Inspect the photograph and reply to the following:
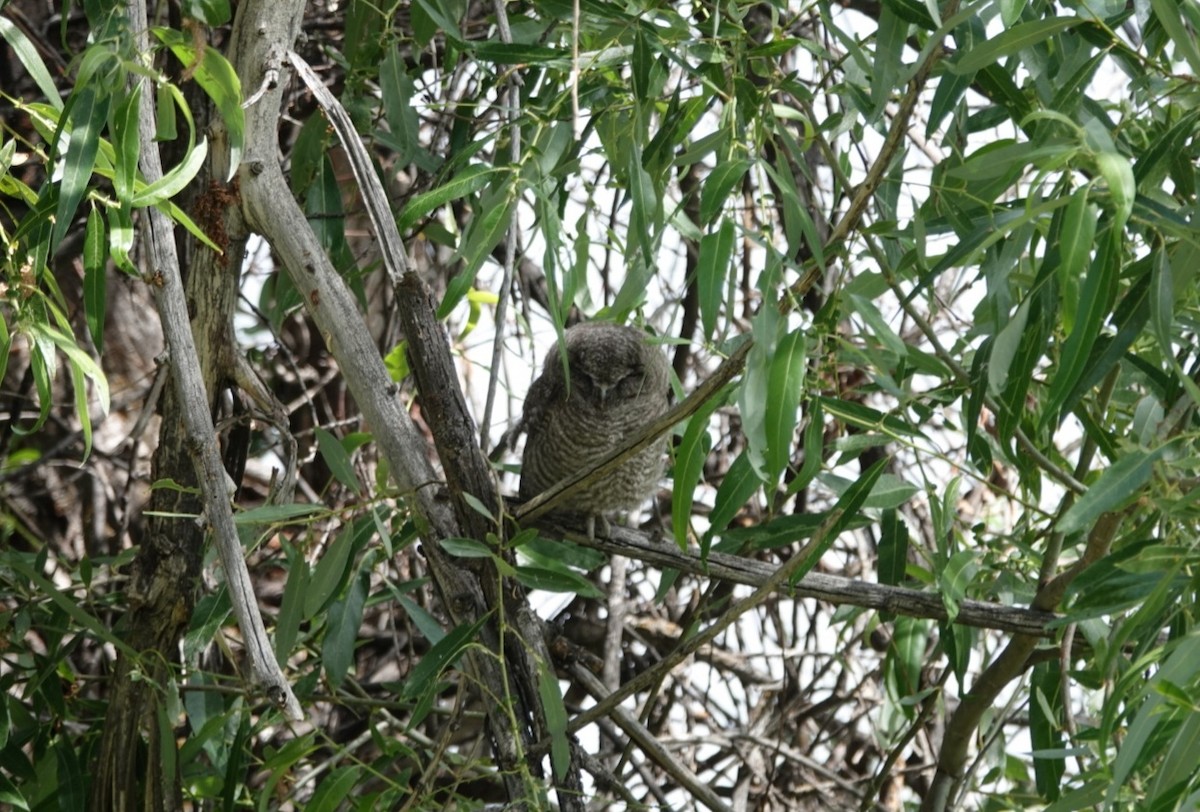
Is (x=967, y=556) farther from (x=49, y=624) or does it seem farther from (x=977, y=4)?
(x=49, y=624)

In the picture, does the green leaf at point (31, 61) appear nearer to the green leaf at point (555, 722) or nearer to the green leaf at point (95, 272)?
the green leaf at point (95, 272)

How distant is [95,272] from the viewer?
1.71 m

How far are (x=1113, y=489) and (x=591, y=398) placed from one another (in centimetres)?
164

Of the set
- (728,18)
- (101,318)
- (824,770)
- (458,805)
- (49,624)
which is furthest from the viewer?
(824,770)

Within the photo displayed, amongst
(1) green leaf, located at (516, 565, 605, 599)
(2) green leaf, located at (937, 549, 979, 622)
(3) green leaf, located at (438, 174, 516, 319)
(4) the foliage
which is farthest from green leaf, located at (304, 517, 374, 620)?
(2) green leaf, located at (937, 549, 979, 622)

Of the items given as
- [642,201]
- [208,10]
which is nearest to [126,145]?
[208,10]

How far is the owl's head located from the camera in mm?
2982

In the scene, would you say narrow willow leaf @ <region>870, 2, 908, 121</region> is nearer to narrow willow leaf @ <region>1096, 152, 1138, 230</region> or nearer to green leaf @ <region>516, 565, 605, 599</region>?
narrow willow leaf @ <region>1096, 152, 1138, 230</region>

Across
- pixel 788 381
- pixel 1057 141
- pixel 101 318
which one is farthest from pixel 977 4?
pixel 101 318

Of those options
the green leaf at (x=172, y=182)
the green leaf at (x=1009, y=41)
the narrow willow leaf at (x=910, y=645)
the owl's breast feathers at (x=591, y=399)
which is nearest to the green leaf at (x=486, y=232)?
the green leaf at (x=172, y=182)

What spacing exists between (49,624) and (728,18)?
58.4 inches

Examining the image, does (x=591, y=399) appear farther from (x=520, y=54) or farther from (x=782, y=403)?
(x=782, y=403)

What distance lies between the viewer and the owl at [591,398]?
2.98 m

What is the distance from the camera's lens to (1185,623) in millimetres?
1794
